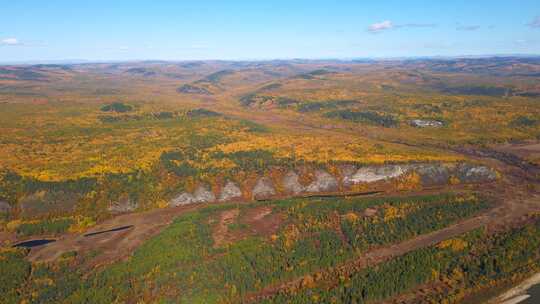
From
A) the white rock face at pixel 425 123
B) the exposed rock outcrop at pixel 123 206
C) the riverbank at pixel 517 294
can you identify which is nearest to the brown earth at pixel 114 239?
the exposed rock outcrop at pixel 123 206

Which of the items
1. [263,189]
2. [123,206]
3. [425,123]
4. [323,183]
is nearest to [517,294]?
[323,183]

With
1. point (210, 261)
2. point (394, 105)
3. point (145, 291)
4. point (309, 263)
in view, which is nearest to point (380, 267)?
point (309, 263)

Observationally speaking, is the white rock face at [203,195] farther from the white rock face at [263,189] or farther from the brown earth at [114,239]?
the white rock face at [263,189]

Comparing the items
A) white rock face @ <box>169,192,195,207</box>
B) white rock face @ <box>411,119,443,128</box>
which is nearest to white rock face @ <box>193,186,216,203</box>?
white rock face @ <box>169,192,195,207</box>

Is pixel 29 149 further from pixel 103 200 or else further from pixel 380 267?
pixel 380 267

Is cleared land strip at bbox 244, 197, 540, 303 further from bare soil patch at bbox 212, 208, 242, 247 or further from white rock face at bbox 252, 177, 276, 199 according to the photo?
white rock face at bbox 252, 177, 276, 199
